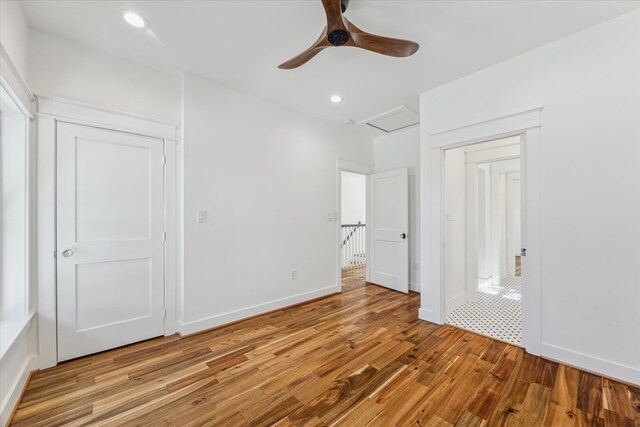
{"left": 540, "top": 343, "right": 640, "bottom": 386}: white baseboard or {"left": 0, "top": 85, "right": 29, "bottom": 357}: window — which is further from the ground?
{"left": 0, "top": 85, "right": 29, "bottom": 357}: window

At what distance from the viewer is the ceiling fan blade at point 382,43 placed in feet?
5.89

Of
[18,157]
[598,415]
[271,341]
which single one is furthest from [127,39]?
[598,415]

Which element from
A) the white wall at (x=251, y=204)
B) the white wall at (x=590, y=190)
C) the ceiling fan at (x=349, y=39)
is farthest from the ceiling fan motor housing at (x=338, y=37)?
the white wall at (x=590, y=190)

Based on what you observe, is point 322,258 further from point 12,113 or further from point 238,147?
point 12,113

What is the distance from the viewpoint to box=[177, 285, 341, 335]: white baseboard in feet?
9.04

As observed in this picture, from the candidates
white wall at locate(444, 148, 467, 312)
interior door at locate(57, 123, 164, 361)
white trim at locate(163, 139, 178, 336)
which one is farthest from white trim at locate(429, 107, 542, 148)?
interior door at locate(57, 123, 164, 361)

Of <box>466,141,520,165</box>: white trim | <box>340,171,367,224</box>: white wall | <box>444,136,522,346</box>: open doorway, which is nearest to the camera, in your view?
<box>444,136,522,346</box>: open doorway

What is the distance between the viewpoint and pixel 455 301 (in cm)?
346

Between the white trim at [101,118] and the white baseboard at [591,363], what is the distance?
411cm

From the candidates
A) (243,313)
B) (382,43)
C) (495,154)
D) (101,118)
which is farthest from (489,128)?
(101,118)

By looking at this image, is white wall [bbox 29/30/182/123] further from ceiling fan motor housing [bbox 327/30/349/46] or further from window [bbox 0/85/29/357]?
ceiling fan motor housing [bbox 327/30/349/46]

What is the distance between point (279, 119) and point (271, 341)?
272cm

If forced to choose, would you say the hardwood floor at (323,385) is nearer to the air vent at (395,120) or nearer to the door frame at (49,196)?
the door frame at (49,196)

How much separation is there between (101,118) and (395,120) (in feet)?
11.8
